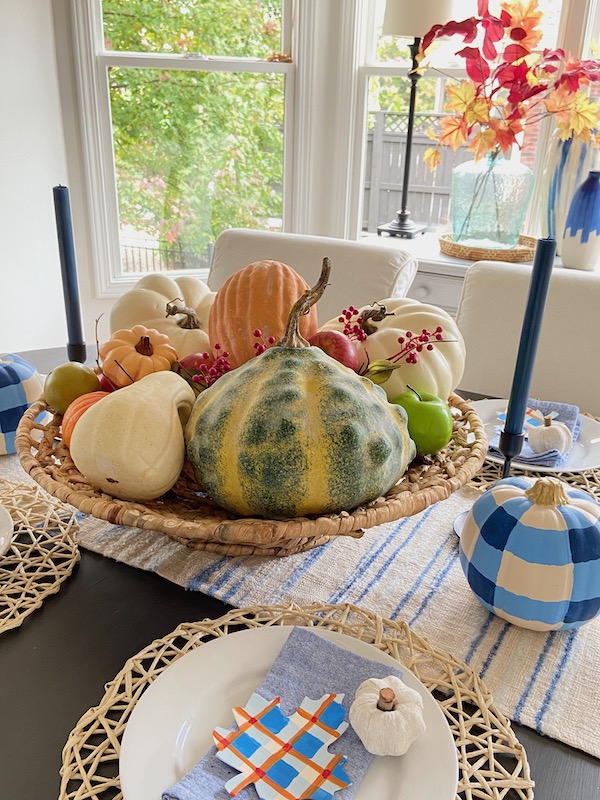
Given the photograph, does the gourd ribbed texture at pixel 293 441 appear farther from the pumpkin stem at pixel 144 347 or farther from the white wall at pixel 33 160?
the white wall at pixel 33 160

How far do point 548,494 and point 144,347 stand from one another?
0.48 meters

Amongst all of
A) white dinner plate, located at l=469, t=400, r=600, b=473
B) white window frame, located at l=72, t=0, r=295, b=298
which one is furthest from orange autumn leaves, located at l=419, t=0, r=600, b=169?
white dinner plate, located at l=469, t=400, r=600, b=473

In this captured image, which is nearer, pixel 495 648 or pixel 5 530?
pixel 495 648

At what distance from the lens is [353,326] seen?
0.87 meters

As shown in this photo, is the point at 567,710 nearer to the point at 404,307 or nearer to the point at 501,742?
the point at 501,742

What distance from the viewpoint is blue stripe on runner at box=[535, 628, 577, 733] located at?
0.58 m

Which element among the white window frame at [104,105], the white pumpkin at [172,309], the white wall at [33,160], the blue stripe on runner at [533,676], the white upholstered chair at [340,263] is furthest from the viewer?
the white window frame at [104,105]

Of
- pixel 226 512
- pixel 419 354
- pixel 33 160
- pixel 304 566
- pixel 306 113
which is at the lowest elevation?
pixel 304 566

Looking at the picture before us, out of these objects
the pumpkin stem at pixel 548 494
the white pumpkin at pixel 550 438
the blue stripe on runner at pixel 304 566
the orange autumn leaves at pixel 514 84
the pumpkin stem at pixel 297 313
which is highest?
the orange autumn leaves at pixel 514 84

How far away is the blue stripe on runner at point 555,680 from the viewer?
1.92 ft

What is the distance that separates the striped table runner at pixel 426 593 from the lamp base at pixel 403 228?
195 centimetres

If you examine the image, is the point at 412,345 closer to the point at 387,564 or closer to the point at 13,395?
the point at 387,564

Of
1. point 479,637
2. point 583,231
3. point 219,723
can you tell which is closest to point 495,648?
point 479,637

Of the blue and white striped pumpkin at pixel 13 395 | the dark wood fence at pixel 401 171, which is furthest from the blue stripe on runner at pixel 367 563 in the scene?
the dark wood fence at pixel 401 171
